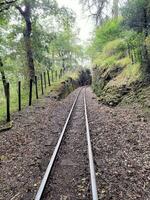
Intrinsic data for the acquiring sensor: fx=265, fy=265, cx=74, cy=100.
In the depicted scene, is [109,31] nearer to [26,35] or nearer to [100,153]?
[26,35]

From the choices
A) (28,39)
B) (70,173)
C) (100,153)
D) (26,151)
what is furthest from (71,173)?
(28,39)

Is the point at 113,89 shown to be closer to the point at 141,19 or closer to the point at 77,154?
the point at 141,19

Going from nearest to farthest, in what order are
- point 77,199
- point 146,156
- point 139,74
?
point 77,199, point 146,156, point 139,74

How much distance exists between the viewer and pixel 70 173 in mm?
5891

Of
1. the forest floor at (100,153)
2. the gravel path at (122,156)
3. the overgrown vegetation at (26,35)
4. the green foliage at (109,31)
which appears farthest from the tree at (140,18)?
the green foliage at (109,31)

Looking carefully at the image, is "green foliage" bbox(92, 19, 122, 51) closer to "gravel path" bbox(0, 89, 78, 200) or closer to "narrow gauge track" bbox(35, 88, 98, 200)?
"gravel path" bbox(0, 89, 78, 200)

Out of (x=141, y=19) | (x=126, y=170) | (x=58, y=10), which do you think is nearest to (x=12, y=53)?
(x=58, y=10)

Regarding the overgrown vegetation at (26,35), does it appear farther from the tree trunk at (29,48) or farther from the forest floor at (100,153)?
the forest floor at (100,153)

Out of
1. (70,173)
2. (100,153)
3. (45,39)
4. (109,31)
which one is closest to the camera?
(70,173)

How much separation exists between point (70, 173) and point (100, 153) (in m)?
1.45

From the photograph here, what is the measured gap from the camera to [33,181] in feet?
18.2

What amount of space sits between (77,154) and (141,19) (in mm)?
9635

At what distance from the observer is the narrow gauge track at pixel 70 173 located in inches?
194

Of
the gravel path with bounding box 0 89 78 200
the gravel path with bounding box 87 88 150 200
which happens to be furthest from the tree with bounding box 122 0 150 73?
the gravel path with bounding box 0 89 78 200
